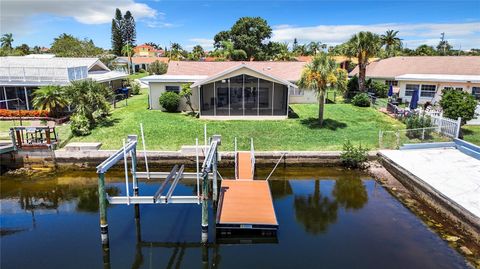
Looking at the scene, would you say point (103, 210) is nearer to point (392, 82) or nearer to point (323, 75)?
point (323, 75)

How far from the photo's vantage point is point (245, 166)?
15.4 metres

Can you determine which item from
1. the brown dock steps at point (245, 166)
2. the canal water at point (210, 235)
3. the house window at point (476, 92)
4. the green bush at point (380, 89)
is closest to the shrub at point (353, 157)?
the canal water at point (210, 235)

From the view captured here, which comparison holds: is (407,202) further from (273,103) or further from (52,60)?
(52,60)

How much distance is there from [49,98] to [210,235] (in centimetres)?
1583

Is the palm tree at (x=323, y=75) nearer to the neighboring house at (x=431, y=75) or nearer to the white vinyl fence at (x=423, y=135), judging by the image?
the white vinyl fence at (x=423, y=135)

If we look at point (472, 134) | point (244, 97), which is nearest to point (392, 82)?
point (472, 134)

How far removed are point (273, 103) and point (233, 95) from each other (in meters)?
2.90

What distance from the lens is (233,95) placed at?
23891 mm

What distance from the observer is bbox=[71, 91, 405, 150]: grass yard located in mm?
18953

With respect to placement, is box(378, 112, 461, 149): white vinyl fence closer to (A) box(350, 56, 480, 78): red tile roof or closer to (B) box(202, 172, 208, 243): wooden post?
(A) box(350, 56, 480, 78): red tile roof

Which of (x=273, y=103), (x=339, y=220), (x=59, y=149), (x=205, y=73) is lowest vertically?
(x=339, y=220)

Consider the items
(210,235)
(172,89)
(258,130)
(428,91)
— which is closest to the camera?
(210,235)

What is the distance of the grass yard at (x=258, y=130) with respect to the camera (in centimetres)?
1895

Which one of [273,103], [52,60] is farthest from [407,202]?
[52,60]
